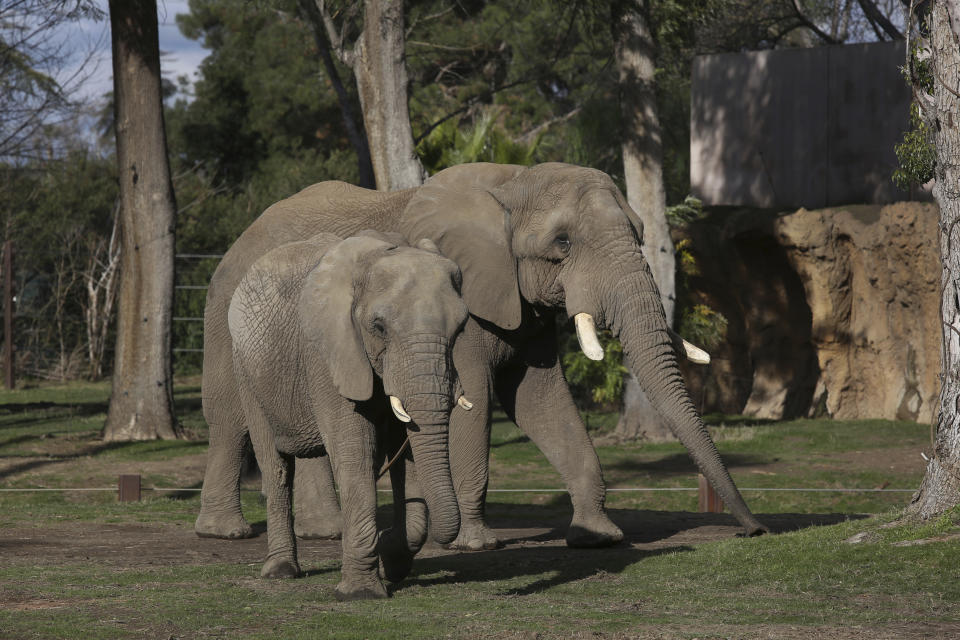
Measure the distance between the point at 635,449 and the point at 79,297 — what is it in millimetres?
14470

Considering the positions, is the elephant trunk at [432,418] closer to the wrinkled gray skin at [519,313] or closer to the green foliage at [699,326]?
the wrinkled gray skin at [519,313]

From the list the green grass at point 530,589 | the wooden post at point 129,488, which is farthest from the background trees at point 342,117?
the green grass at point 530,589

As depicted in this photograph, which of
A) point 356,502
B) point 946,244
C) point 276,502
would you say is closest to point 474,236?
point 276,502

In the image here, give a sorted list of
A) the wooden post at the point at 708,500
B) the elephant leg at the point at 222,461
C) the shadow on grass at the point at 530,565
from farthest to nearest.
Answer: the wooden post at the point at 708,500
the elephant leg at the point at 222,461
the shadow on grass at the point at 530,565

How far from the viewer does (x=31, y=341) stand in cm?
2681

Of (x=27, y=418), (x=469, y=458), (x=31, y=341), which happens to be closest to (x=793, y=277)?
(x=27, y=418)

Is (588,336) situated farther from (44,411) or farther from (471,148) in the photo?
(44,411)

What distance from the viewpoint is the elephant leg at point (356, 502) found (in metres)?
7.14

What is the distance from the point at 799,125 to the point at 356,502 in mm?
16052

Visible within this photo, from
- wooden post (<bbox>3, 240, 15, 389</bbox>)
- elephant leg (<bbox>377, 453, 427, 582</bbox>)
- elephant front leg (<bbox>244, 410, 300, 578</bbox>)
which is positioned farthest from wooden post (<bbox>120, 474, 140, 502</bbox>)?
wooden post (<bbox>3, 240, 15, 389</bbox>)

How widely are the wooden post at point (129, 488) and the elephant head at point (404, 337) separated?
5.94 metres

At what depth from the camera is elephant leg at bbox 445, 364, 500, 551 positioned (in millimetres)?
9336

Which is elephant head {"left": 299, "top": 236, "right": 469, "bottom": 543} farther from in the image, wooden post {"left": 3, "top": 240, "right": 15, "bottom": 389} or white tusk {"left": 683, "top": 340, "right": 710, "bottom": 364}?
wooden post {"left": 3, "top": 240, "right": 15, "bottom": 389}

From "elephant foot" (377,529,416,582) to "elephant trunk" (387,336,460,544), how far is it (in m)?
0.64
